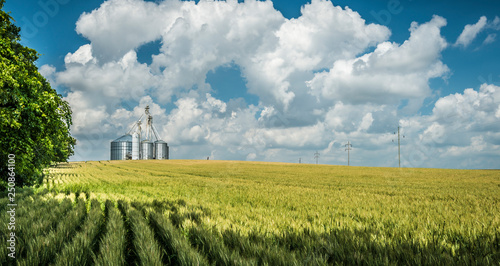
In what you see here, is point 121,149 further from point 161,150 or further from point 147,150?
point 161,150

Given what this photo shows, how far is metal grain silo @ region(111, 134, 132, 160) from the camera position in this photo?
3941 inches

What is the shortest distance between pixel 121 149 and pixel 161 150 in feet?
51.6

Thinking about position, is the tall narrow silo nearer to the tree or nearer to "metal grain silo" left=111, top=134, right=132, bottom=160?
"metal grain silo" left=111, top=134, right=132, bottom=160

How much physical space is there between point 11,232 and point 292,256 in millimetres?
6431

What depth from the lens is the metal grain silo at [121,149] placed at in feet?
328

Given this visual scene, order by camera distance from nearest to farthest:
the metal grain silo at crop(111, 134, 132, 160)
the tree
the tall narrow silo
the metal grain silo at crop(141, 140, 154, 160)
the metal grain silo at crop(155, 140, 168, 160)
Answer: the tree, the metal grain silo at crop(111, 134, 132, 160), the tall narrow silo, the metal grain silo at crop(141, 140, 154, 160), the metal grain silo at crop(155, 140, 168, 160)

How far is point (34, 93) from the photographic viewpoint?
1337 centimetres

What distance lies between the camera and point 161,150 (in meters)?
110

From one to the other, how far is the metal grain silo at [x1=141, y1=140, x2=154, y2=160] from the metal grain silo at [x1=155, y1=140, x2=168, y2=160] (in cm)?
214

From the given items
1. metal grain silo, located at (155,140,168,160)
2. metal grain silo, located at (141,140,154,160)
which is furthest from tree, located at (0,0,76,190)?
metal grain silo, located at (155,140,168,160)


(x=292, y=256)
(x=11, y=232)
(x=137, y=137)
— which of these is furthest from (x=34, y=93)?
(x=137, y=137)

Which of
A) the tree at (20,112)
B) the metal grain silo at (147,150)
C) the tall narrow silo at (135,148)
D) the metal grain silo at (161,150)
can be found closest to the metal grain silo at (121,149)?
the tall narrow silo at (135,148)

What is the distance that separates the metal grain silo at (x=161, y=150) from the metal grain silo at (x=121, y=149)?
1098 centimetres

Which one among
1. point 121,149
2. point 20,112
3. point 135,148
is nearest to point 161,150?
point 135,148
